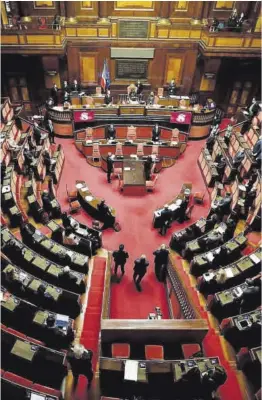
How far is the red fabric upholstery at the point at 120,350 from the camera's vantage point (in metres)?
6.43

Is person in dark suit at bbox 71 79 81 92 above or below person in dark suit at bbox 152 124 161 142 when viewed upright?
above

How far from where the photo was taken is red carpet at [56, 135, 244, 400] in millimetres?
7609

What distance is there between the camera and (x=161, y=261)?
8.70m

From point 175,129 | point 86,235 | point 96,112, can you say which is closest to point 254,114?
point 175,129

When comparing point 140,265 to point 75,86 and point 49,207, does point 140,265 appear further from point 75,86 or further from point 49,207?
point 75,86

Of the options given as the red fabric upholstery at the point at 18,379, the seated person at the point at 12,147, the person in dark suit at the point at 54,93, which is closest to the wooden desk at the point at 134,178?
the seated person at the point at 12,147

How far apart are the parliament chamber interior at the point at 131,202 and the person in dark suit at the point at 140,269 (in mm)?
42

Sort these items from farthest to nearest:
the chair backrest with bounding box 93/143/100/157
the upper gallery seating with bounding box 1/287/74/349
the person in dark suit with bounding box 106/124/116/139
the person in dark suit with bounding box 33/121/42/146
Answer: the person in dark suit with bounding box 106/124/116/139, the chair backrest with bounding box 93/143/100/157, the person in dark suit with bounding box 33/121/42/146, the upper gallery seating with bounding box 1/287/74/349

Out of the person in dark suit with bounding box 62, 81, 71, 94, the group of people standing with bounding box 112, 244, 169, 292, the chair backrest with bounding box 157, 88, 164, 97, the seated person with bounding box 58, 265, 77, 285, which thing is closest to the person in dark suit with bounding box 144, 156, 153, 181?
the chair backrest with bounding box 157, 88, 164, 97

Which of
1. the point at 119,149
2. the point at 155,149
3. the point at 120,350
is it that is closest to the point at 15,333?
the point at 120,350

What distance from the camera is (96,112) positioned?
14398mm

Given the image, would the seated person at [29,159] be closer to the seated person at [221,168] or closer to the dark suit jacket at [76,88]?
the dark suit jacket at [76,88]

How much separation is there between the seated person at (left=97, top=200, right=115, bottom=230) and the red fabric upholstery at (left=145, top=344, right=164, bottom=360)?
15.4 feet

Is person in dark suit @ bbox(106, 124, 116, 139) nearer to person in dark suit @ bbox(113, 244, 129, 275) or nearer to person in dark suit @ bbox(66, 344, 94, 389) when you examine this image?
person in dark suit @ bbox(113, 244, 129, 275)
